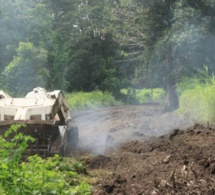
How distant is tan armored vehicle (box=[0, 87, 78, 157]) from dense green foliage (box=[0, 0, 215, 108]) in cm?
790

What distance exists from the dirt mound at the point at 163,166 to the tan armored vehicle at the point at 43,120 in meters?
1.33

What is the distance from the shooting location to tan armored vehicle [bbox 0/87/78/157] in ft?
37.9

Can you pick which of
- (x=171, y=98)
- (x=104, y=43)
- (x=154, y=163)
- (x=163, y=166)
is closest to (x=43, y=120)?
(x=154, y=163)

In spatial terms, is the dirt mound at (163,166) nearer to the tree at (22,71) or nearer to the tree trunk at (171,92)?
the tree trunk at (171,92)

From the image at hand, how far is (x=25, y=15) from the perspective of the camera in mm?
29656

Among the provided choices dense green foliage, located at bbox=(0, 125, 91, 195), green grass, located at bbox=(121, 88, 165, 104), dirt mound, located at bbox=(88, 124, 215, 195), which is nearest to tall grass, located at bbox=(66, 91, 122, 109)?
green grass, located at bbox=(121, 88, 165, 104)

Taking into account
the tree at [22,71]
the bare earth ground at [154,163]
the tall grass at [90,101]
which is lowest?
the bare earth ground at [154,163]

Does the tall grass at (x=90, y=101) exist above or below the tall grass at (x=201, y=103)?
below

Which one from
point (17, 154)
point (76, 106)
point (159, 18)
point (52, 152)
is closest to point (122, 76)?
point (76, 106)

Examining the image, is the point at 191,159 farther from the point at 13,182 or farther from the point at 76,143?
the point at 76,143

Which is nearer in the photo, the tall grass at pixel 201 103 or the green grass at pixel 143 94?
the tall grass at pixel 201 103

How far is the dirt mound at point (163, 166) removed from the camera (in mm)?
6617

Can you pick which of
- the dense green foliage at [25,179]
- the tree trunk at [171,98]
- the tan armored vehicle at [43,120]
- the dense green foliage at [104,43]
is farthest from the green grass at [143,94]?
the dense green foliage at [25,179]

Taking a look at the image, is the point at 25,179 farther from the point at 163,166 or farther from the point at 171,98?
the point at 171,98
